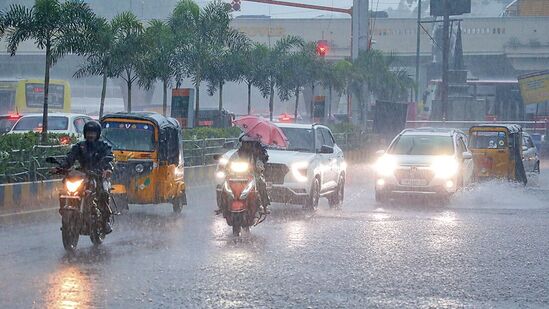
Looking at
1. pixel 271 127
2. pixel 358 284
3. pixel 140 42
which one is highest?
pixel 140 42

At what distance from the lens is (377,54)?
66.8m

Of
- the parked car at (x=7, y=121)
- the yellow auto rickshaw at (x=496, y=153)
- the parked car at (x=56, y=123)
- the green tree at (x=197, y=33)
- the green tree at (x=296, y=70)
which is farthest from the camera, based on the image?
the green tree at (x=296, y=70)

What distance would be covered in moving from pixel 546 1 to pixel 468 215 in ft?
285

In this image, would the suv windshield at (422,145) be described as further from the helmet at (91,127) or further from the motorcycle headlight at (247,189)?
the helmet at (91,127)

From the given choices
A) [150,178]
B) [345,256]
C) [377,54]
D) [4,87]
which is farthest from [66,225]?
[377,54]

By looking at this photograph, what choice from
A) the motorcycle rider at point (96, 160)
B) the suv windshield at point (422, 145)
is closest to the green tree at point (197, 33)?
the suv windshield at point (422, 145)

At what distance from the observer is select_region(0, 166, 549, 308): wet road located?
1001 cm

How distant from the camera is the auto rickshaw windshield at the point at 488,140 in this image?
1217 inches

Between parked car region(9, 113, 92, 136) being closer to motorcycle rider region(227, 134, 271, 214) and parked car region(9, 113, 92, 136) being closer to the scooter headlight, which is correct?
motorcycle rider region(227, 134, 271, 214)

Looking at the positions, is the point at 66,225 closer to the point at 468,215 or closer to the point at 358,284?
the point at 358,284

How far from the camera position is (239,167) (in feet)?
51.1

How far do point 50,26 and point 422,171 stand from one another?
8809 mm

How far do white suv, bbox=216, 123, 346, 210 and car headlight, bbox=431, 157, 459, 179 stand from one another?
2.14 meters

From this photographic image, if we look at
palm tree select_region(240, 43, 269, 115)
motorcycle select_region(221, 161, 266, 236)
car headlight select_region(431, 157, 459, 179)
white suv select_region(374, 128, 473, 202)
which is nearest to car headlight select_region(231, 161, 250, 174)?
motorcycle select_region(221, 161, 266, 236)
